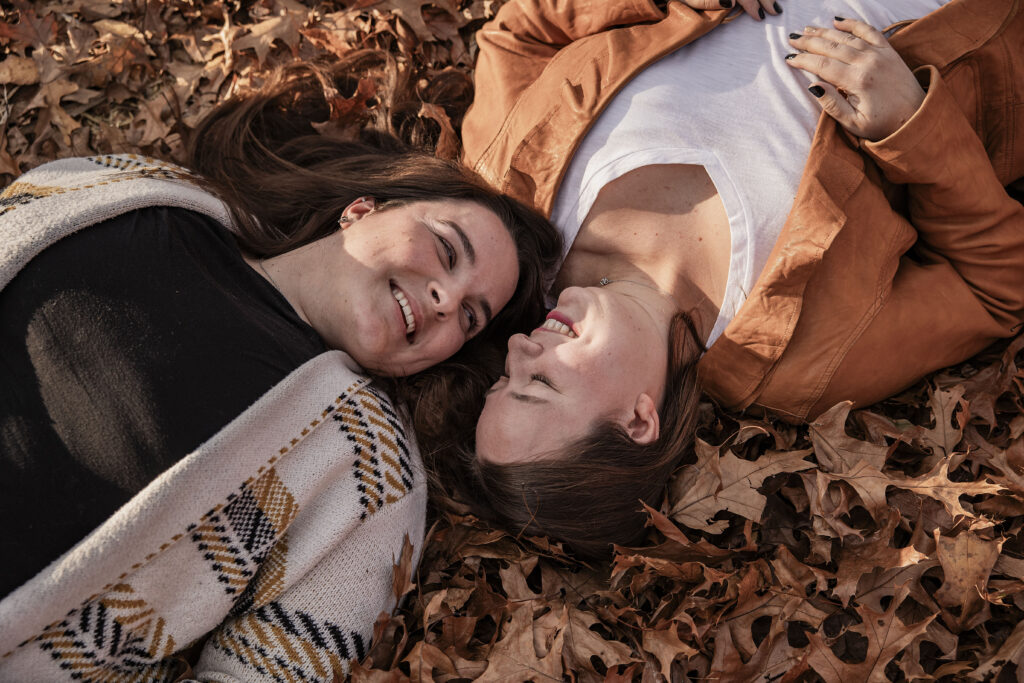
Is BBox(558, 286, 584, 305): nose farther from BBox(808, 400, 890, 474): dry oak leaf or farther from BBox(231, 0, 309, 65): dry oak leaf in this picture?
BBox(231, 0, 309, 65): dry oak leaf

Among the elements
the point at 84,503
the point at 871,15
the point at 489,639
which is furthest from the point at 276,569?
the point at 871,15

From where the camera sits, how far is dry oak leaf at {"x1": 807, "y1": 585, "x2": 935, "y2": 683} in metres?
2.46

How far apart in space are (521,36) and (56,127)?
262 centimetres

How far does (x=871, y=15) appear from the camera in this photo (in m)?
3.20

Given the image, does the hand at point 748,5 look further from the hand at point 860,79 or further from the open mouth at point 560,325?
the open mouth at point 560,325

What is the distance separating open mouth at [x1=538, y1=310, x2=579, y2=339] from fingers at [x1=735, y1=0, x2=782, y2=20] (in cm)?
156

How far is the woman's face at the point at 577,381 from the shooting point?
9.40ft

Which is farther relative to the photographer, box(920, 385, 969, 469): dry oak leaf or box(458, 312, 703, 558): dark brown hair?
box(920, 385, 969, 469): dry oak leaf

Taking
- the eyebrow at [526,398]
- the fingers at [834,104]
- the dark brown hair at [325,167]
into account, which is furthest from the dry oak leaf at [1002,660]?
the dark brown hair at [325,167]

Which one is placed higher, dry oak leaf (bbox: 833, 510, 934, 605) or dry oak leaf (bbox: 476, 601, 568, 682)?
dry oak leaf (bbox: 833, 510, 934, 605)

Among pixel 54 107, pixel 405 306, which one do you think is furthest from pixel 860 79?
pixel 54 107

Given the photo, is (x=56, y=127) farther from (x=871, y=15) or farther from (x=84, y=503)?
(x=871, y=15)

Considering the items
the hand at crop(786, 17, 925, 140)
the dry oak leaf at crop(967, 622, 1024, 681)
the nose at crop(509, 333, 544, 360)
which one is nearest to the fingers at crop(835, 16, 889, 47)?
the hand at crop(786, 17, 925, 140)

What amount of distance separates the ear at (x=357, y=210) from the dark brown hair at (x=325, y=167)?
6cm
